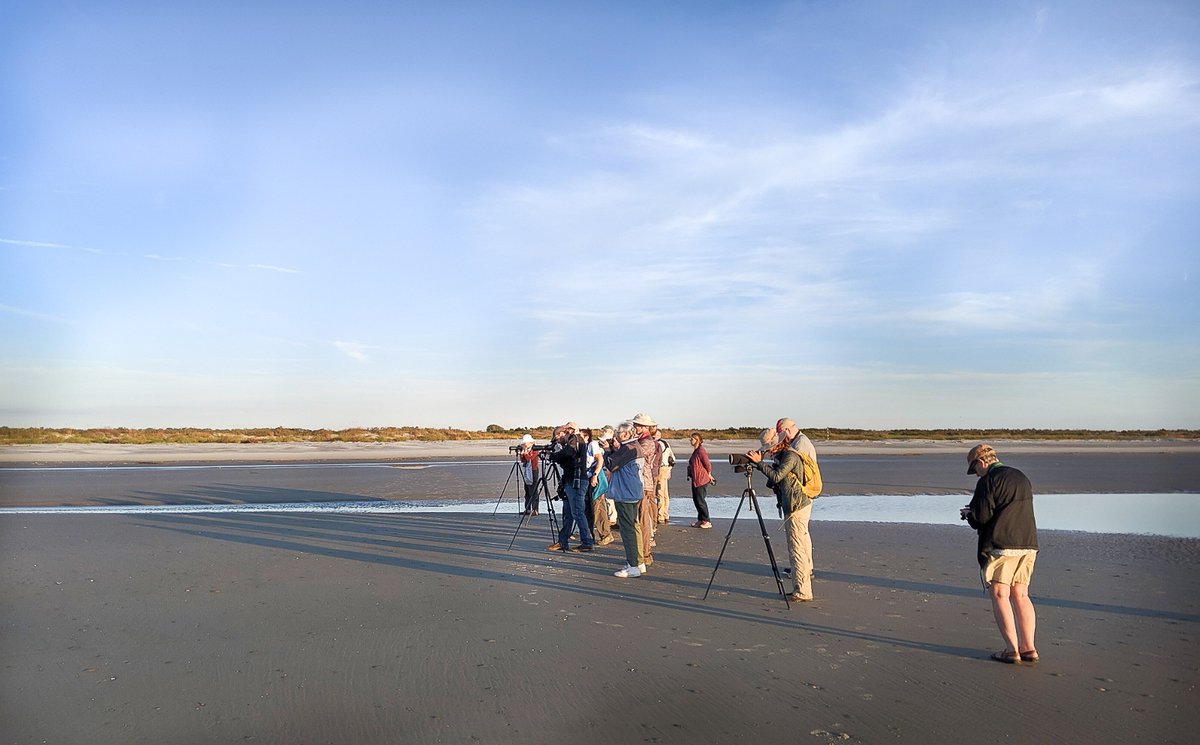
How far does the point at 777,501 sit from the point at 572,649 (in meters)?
3.06

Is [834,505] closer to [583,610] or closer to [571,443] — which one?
[571,443]

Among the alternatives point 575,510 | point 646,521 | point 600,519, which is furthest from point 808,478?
point 600,519

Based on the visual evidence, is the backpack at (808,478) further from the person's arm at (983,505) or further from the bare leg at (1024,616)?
the bare leg at (1024,616)

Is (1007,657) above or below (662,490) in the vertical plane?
below

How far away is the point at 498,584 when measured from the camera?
11.0 meters

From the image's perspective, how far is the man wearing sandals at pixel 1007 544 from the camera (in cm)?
717

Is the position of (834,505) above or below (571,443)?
below

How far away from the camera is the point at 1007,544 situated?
717 centimetres

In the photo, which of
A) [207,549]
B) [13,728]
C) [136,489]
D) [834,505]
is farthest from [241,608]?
[136,489]

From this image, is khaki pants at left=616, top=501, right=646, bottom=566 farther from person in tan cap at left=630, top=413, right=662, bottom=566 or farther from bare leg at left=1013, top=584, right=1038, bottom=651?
bare leg at left=1013, top=584, right=1038, bottom=651

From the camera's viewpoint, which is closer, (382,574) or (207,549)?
(382,574)

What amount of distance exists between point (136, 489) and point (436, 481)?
8985 mm

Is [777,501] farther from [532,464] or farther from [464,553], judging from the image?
[532,464]

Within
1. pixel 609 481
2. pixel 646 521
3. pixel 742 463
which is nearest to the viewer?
pixel 742 463
